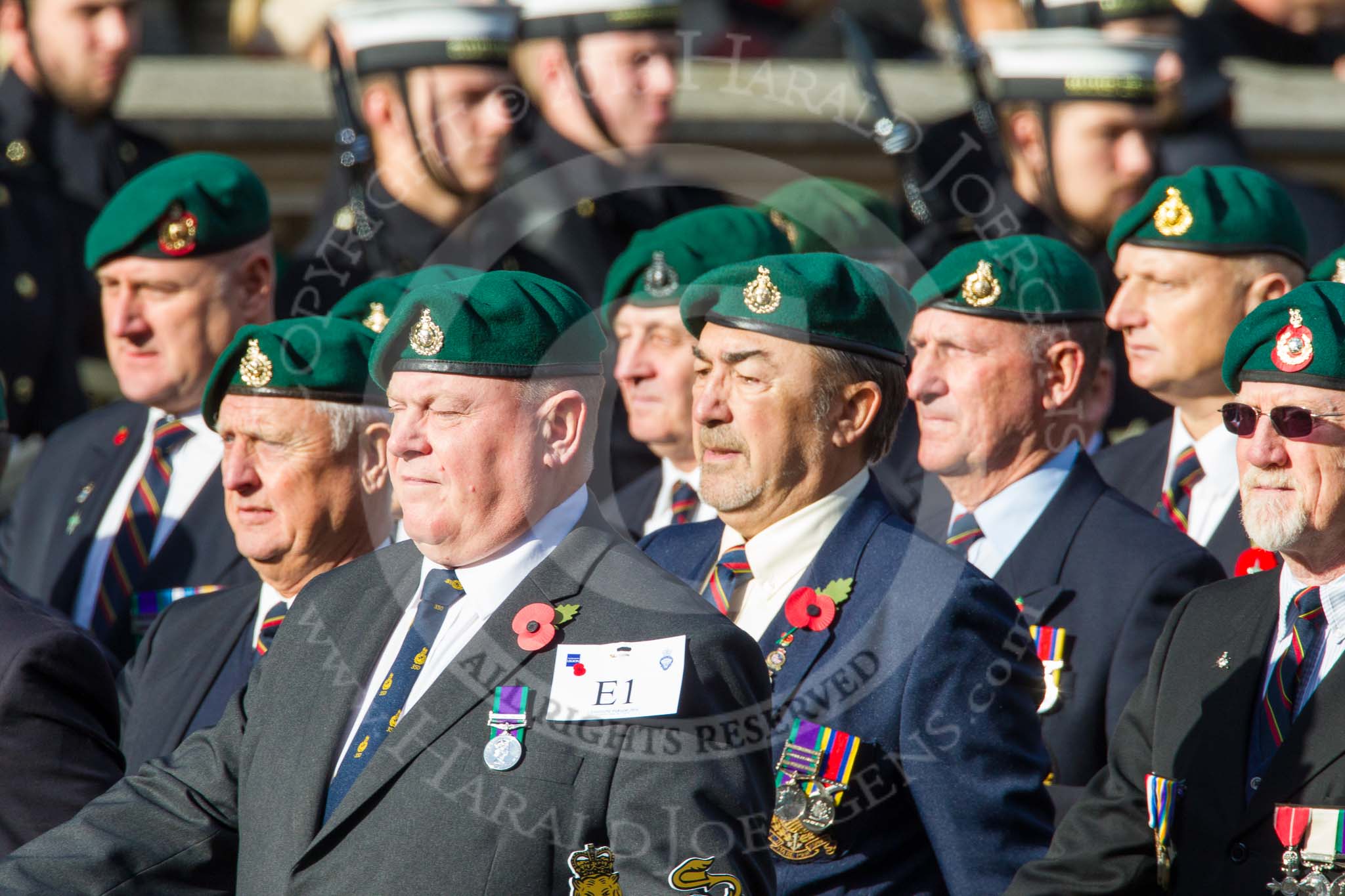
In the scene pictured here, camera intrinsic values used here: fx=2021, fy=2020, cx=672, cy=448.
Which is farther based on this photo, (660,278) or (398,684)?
(660,278)

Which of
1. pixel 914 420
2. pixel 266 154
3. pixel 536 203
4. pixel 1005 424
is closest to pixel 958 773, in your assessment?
pixel 1005 424

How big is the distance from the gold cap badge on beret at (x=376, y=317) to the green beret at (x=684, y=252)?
0.78 metres

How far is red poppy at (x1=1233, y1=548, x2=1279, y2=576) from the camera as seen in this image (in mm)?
4820

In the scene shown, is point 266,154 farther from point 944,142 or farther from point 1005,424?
point 1005,424

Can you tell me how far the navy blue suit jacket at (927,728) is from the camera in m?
3.89

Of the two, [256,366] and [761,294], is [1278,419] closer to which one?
[761,294]

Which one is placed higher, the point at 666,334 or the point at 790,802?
the point at 666,334

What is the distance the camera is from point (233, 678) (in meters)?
4.89

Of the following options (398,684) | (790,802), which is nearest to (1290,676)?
(790,802)

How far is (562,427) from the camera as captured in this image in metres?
3.73

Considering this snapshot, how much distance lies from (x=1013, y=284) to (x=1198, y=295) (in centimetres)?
58

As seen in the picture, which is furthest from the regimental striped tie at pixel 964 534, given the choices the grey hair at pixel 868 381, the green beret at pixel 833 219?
the green beret at pixel 833 219

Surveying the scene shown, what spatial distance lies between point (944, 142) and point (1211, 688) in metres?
4.21

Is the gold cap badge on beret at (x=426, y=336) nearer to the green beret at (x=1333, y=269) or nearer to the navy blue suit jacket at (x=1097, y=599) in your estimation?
the navy blue suit jacket at (x=1097, y=599)
